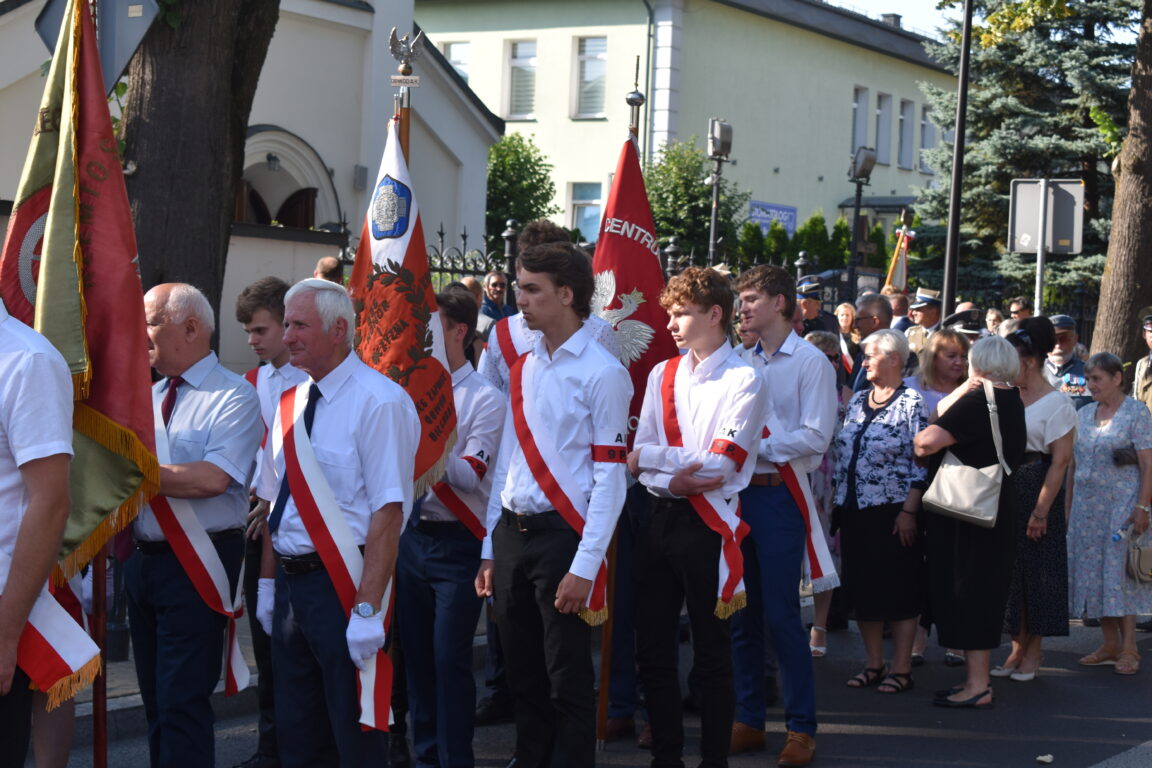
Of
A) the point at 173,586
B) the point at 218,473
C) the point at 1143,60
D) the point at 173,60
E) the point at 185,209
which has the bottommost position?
the point at 173,586

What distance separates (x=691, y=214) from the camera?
2823 centimetres

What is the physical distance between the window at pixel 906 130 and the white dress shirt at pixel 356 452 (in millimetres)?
38194

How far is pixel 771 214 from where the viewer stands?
3578 cm

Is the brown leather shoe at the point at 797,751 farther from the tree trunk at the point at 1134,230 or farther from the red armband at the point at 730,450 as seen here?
the tree trunk at the point at 1134,230

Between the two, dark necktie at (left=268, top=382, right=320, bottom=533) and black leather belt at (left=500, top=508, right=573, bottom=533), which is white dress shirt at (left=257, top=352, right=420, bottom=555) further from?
black leather belt at (left=500, top=508, right=573, bottom=533)

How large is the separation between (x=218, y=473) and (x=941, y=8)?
46.0ft

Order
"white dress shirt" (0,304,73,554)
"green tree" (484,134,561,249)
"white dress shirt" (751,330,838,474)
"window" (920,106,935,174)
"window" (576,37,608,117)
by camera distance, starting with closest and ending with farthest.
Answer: "white dress shirt" (0,304,73,554) < "white dress shirt" (751,330,838,474) < "green tree" (484,134,561,249) < "window" (576,37,608,117) < "window" (920,106,935,174)

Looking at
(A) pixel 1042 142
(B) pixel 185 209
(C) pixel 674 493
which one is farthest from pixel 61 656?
(A) pixel 1042 142

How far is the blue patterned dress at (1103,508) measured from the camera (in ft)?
27.9

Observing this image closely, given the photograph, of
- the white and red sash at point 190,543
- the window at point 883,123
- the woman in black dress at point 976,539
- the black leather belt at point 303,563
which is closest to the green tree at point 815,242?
the window at point 883,123

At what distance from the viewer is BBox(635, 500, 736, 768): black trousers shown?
5398 mm

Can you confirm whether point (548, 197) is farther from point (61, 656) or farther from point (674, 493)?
point (61, 656)

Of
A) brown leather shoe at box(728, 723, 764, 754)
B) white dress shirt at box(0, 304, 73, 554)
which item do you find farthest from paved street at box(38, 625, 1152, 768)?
white dress shirt at box(0, 304, 73, 554)

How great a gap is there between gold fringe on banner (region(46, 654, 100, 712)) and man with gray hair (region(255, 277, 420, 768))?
32.3 inches
